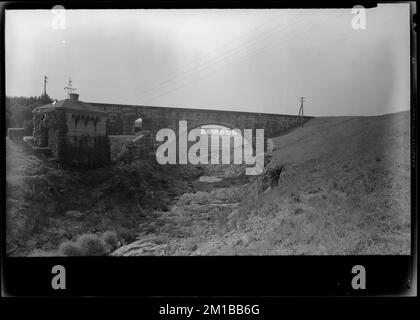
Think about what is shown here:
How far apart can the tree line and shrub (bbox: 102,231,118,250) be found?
1848mm

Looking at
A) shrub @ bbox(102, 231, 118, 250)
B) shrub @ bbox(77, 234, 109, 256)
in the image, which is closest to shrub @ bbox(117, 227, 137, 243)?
shrub @ bbox(102, 231, 118, 250)

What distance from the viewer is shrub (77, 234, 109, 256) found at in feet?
12.7

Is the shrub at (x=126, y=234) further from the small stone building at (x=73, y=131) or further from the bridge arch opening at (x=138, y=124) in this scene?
the bridge arch opening at (x=138, y=124)

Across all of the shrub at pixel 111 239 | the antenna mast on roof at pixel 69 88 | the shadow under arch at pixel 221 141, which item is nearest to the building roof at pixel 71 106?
the antenna mast on roof at pixel 69 88

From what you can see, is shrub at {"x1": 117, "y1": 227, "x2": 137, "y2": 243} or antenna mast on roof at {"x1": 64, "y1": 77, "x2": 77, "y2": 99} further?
shrub at {"x1": 117, "y1": 227, "x2": 137, "y2": 243}

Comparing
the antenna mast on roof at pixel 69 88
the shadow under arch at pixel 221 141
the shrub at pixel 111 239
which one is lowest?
the shrub at pixel 111 239

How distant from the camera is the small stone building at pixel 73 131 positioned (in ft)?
12.9

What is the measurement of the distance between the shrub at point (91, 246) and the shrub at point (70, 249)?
1.8 inches

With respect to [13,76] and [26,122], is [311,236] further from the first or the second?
[13,76]

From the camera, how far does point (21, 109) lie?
3805 millimetres

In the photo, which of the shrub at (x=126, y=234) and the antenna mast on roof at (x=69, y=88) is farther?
the shrub at (x=126, y=234)

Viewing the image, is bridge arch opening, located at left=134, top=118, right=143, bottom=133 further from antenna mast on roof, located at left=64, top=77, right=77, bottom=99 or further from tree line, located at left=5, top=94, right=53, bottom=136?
tree line, located at left=5, top=94, right=53, bottom=136

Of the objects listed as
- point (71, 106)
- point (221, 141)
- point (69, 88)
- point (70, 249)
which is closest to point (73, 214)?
point (70, 249)

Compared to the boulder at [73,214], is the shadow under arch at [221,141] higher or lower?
higher
